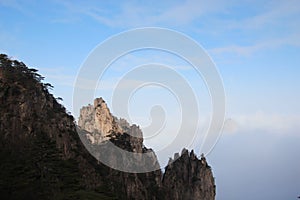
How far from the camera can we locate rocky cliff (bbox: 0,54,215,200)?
1896 inches

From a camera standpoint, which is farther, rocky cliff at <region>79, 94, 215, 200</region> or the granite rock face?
the granite rock face

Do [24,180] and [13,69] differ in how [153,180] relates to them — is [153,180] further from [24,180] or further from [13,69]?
[24,180]

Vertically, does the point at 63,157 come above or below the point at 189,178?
below

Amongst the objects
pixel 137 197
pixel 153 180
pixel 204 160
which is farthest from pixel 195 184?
pixel 137 197

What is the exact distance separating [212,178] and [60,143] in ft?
315

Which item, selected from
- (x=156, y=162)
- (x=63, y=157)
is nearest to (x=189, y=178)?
(x=156, y=162)

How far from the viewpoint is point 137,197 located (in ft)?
333

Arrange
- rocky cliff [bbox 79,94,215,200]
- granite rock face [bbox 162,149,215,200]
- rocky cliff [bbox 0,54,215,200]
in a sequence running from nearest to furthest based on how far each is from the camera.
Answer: rocky cliff [bbox 0,54,215,200] → rocky cliff [bbox 79,94,215,200] → granite rock face [bbox 162,149,215,200]

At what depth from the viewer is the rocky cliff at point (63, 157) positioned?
48.2 m

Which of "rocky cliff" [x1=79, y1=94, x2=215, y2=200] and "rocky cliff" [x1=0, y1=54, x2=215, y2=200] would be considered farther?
"rocky cliff" [x1=79, y1=94, x2=215, y2=200]

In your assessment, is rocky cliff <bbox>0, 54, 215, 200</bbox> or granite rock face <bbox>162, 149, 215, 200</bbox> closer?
rocky cliff <bbox>0, 54, 215, 200</bbox>

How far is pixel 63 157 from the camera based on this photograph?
65.1m

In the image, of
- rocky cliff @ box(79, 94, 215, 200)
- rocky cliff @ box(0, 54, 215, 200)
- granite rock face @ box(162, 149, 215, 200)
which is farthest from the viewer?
granite rock face @ box(162, 149, 215, 200)

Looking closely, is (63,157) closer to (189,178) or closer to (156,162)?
(156,162)
